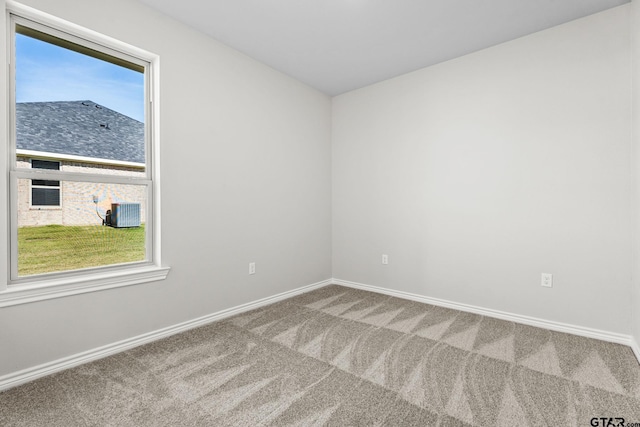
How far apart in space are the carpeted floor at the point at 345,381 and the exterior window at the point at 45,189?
3.67ft

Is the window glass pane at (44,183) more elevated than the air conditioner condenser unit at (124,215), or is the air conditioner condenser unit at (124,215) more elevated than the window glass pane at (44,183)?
the window glass pane at (44,183)

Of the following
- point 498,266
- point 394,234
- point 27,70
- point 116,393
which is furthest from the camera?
point 394,234

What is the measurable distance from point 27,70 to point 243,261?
212 cm

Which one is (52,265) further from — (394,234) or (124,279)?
(394,234)

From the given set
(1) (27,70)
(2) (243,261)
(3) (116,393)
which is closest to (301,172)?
(2) (243,261)

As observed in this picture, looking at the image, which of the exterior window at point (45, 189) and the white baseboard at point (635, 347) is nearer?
the exterior window at point (45, 189)

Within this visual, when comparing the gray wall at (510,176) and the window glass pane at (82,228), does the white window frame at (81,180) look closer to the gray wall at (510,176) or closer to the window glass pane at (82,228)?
the window glass pane at (82,228)

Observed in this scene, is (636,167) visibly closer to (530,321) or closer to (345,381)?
(530,321)

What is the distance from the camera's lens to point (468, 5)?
2283 millimetres

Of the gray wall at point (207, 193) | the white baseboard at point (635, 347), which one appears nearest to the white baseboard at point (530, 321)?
the white baseboard at point (635, 347)

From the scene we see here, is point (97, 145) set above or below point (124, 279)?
above

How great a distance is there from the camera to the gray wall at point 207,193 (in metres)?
1.98

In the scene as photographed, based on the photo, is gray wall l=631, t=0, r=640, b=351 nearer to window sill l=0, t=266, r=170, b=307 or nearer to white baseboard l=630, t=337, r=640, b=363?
white baseboard l=630, t=337, r=640, b=363

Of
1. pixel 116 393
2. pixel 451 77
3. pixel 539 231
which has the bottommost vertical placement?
pixel 116 393
